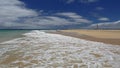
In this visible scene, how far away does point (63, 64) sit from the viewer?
10906mm

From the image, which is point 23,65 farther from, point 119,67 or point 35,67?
point 119,67

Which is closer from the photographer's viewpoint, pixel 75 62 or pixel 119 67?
pixel 119 67

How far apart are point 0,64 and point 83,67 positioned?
4.93m

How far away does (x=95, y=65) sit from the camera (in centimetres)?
1070

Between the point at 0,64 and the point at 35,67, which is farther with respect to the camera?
the point at 0,64

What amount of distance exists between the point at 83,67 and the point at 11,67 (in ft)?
13.3

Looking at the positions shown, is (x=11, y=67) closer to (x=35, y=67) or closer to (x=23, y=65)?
(x=23, y=65)

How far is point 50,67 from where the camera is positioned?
402 inches

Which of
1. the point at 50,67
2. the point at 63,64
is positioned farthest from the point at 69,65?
the point at 50,67

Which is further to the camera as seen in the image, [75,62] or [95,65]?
[75,62]

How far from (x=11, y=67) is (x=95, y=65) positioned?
4848 millimetres

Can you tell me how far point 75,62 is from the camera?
454 inches

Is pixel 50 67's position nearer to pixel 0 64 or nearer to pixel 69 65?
pixel 69 65

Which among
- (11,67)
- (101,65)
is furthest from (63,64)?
(11,67)
